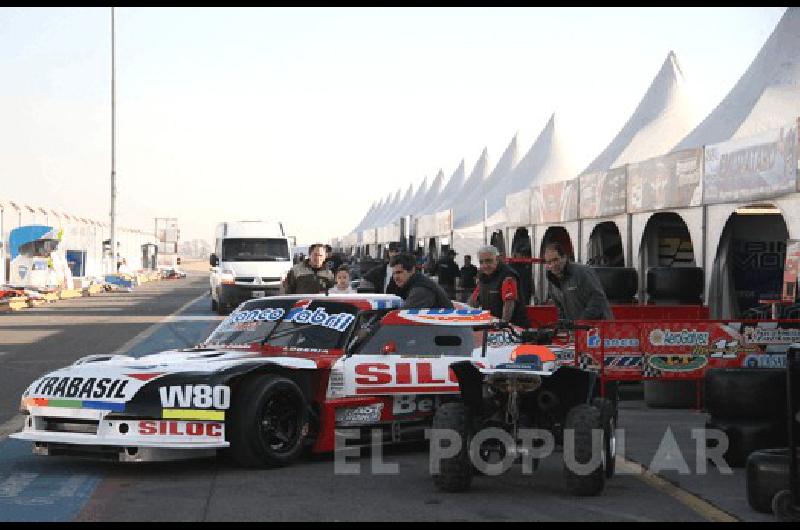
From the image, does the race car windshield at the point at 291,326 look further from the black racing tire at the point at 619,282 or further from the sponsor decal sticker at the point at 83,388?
the black racing tire at the point at 619,282

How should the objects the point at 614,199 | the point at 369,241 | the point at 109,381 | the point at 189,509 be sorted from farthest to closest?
the point at 369,241 → the point at 614,199 → the point at 109,381 → the point at 189,509

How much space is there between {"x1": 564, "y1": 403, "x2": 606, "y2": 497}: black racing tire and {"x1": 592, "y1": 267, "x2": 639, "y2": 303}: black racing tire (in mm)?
11386

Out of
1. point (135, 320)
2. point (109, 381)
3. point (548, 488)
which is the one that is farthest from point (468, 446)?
point (135, 320)

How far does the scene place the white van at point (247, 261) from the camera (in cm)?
3503

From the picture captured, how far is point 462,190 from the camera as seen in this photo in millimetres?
82688

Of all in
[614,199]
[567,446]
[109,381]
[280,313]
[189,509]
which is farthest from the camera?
[614,199]

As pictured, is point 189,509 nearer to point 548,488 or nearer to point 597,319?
point 548,488

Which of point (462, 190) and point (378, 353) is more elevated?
point (462, 190)

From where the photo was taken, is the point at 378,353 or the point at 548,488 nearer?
the point at 548,488

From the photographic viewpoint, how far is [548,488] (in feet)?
27.3

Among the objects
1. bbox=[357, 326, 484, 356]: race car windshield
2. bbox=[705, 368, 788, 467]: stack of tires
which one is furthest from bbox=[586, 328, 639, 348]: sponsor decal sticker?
bbox=[705, 368, 788, 467]: stack of tires

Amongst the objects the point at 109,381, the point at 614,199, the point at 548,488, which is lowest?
the point at 548,488

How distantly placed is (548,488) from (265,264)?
27.7m

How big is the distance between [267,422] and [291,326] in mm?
1372
